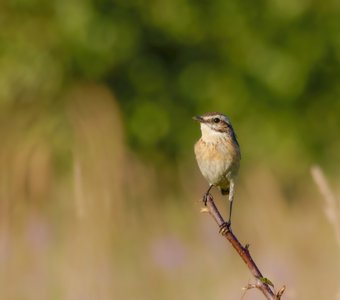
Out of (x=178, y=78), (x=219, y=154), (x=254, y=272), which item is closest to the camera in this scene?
(x=254, y=272)

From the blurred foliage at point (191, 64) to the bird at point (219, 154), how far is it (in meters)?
9.32

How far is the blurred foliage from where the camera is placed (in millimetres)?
15211

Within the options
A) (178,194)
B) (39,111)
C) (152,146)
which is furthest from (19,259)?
(152,146)

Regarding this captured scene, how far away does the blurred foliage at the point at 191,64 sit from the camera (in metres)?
15.2

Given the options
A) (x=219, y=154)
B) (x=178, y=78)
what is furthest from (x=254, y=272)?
(x=178, y=78)

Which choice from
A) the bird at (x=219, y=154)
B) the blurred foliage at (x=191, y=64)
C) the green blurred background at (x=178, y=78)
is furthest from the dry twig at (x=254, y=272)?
the blurred foliage at (x=191, y=64)

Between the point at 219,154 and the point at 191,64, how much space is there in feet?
35.6

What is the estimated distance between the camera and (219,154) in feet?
17.3

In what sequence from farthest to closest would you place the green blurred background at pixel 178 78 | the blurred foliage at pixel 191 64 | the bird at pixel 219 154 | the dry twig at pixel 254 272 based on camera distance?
the blurred foliage at pixel 191 64, the green blurred background at pixel 178 78, the bird at pixel 219 154, the dry twig at pixel 254 272

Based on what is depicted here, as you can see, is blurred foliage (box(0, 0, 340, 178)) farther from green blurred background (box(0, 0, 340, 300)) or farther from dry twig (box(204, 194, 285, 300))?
dry twig (box(204, 194, 285, 300))

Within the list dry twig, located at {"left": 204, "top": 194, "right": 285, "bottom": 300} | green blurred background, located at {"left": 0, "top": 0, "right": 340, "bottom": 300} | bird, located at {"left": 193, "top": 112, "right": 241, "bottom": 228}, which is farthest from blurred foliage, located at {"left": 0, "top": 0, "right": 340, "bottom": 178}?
dry twig, located at {"left": 204, "top": 194, "right": 285, "bottom": 300}

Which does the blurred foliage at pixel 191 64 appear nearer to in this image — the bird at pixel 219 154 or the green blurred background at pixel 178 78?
the green blurred background at pixel 178 78

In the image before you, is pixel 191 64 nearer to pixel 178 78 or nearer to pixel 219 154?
pixel 178 78

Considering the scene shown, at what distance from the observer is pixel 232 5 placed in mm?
15914
